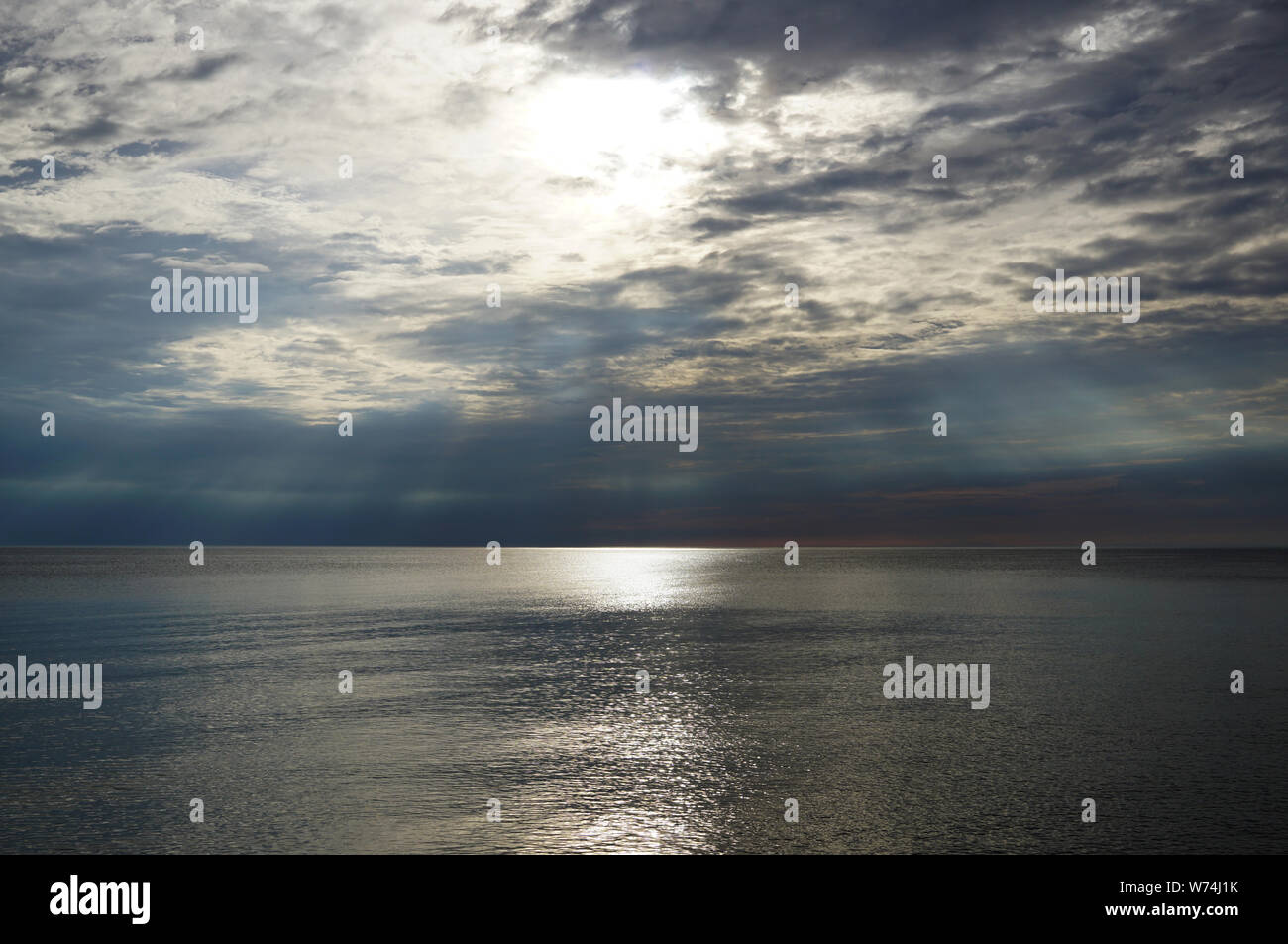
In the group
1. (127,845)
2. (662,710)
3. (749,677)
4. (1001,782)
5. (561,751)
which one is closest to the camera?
(127,845)

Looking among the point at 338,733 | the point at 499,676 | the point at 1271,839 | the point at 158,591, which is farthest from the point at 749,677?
the point at 158,591

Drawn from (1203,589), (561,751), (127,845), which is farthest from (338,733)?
(1203,589)

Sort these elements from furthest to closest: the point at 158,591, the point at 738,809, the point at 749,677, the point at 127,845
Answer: the point at 158,591 → the point at 749,677 → the point at 738,809 → the point at 127,845

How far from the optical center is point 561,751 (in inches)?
1136

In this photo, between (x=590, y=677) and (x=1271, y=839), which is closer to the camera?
(x=1271, y=839)

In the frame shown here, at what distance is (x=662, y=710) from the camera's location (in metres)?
36.3

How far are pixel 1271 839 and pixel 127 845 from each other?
2708cm

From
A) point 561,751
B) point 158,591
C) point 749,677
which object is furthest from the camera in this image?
point 158,591
